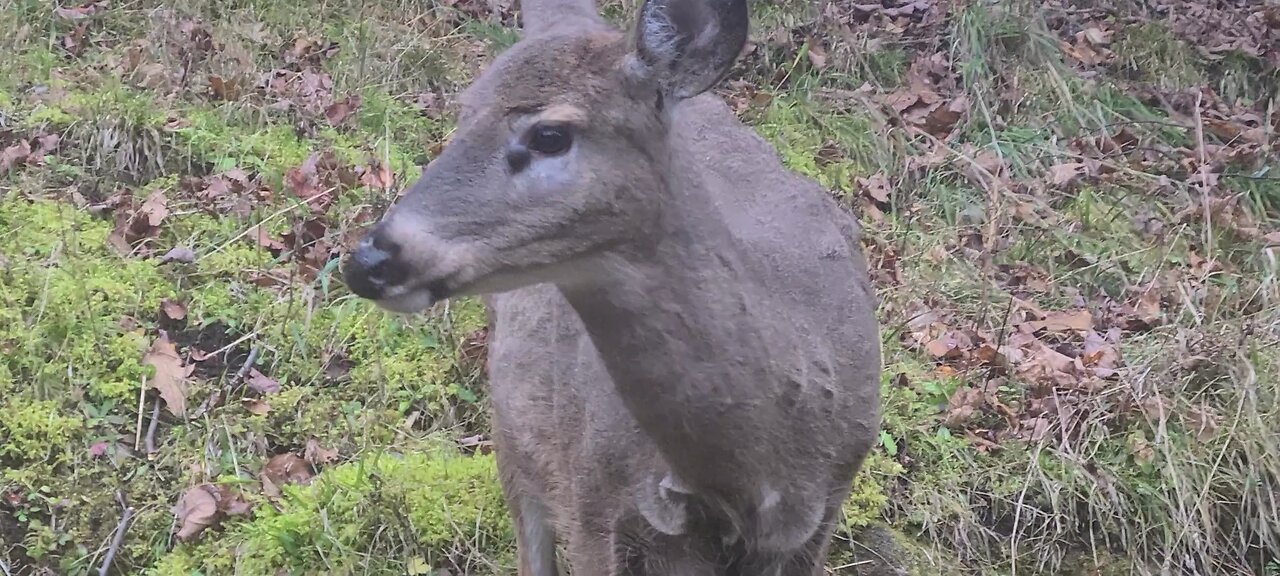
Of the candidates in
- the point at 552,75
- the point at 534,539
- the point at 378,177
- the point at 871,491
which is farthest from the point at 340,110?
the point at 552,75

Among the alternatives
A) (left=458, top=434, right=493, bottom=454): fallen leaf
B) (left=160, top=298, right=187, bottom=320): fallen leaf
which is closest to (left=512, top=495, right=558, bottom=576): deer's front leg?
(left=458, top=434, right=493, bottom=454): fallen leaf

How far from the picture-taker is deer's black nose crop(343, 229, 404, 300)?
1.86m

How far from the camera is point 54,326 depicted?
13.5 ft

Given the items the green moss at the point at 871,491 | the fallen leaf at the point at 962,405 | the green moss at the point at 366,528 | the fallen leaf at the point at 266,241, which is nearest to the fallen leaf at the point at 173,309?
the fallen leaf at the point at 266,241

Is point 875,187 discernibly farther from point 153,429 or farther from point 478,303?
point 153,429

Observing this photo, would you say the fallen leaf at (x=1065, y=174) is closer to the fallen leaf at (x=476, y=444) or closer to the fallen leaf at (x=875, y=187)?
the fallen leaf at (x=875, y=187)

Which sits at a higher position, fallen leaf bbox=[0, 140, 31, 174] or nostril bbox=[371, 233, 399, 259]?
nostril bbox=[371, 233, 399, 259]

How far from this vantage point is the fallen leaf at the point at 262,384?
13.5 ft

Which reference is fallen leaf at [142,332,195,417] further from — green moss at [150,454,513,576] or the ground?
green moss at [150,454,513,576]

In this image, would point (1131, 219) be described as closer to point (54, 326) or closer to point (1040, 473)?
point (1040, 473)

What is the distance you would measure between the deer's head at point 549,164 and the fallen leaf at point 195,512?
2053 millimetres

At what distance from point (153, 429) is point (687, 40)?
8.67 feet

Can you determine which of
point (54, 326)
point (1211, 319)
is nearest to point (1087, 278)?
point (1211, 319)

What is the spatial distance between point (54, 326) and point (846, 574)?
285 cm
